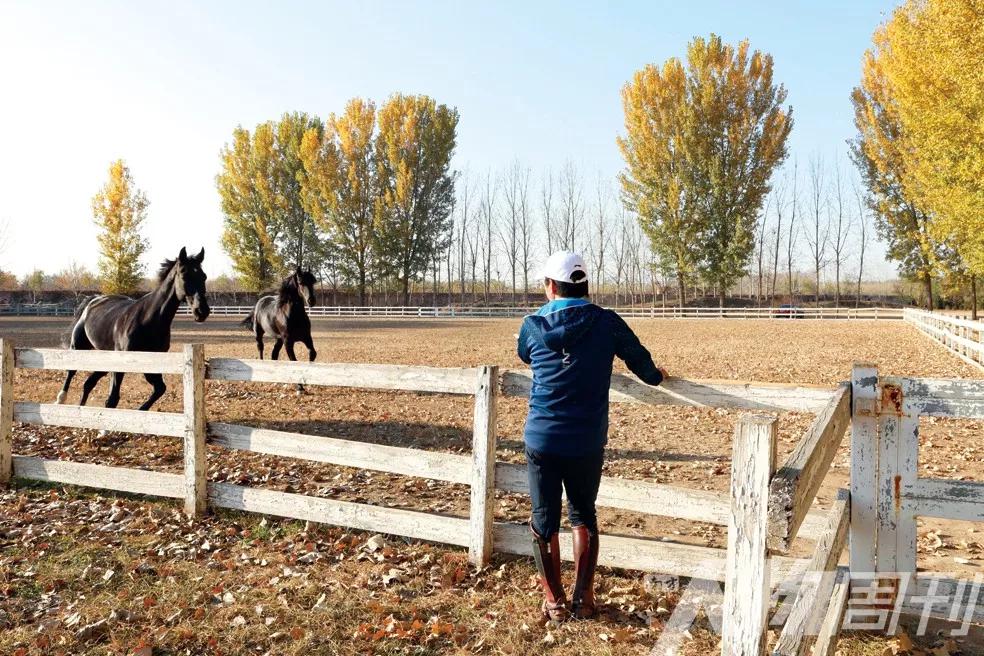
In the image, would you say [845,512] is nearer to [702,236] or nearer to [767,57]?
[702,236]

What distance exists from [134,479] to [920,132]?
1901cm

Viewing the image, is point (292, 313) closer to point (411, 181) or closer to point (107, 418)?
point (107, 418)

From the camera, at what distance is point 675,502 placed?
3.99 meters

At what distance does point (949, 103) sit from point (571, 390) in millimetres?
15648

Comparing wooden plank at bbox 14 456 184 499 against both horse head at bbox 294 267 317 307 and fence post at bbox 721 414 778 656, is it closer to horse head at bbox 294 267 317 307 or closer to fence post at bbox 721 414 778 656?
fence post at bbox 721 414 778 656

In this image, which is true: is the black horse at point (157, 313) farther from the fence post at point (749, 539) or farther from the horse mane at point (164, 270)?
the fence post at point (749, 539)

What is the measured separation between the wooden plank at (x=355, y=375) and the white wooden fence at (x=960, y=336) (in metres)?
14.4

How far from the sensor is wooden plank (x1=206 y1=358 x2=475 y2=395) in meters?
4.62

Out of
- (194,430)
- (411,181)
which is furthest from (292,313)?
(411,181)

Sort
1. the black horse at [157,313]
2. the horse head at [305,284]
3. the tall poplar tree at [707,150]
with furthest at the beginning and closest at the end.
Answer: the tall poplar tree at [707,150]
the horse head at [305,284]
the black horse at [157,313]

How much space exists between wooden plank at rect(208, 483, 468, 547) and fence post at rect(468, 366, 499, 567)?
17 centimetres

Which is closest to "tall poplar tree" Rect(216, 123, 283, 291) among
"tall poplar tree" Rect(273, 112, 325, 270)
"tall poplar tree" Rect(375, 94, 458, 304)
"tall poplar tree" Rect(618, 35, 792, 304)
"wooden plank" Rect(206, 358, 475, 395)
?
"tall poplar tree" Rect(273, 112, 325, 270)

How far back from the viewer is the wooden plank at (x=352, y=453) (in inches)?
180

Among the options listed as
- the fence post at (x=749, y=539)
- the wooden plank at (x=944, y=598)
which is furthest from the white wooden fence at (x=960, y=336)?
the fence post at (x=749, y=539)
